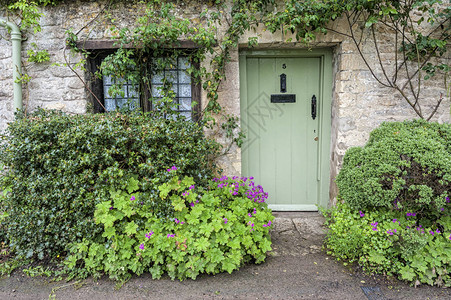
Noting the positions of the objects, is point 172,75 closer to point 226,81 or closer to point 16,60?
point 226,81

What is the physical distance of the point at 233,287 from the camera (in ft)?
8.80

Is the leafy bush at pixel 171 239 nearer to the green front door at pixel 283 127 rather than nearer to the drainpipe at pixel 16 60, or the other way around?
the green front door at pixel 283 127

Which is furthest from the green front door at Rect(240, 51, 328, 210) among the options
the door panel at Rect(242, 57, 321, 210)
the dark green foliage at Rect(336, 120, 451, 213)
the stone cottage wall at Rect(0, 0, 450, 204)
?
the dark green foliage at Rect(336, 120, 451, 213)

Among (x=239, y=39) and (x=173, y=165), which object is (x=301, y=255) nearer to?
(x=173, y=165)

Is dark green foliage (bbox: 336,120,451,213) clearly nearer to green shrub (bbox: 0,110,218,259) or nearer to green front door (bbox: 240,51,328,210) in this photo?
green front door (bbox: 240,51,328,210)

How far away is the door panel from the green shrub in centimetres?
137

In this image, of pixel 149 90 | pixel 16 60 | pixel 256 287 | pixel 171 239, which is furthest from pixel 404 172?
pixel 16 60

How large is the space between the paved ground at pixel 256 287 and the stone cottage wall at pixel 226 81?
1.54 m

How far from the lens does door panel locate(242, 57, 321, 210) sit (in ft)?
13.4

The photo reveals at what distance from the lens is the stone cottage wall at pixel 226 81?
3.74 metres

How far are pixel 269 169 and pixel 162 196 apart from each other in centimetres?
187

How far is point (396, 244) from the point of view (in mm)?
2768

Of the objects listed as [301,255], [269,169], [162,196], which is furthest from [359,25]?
[162,196]

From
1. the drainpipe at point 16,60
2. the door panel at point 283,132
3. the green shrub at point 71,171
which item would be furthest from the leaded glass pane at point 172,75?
the drainpipe at point 16,60
